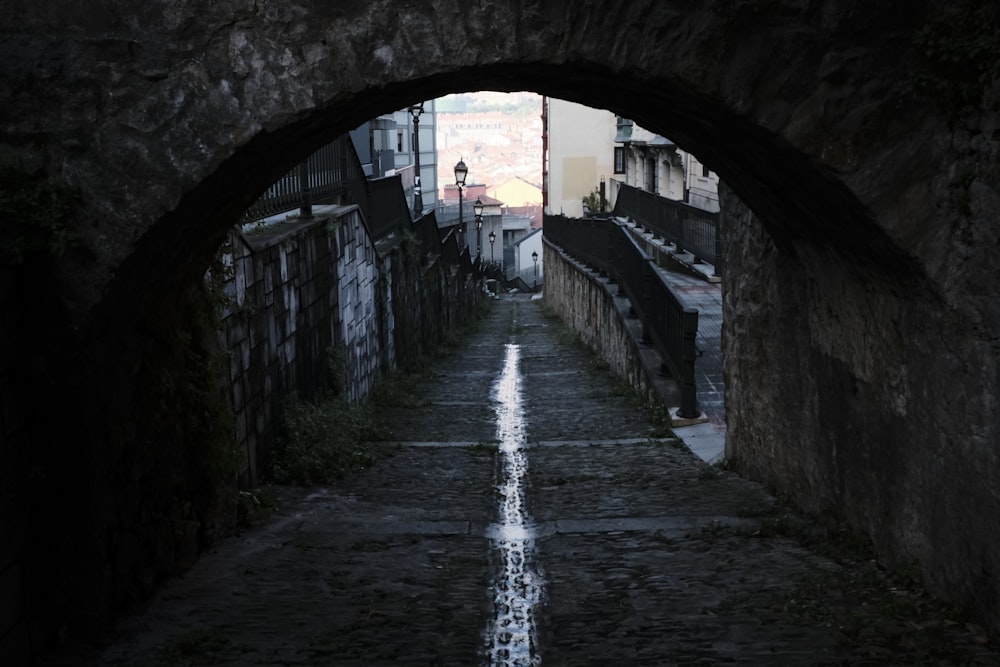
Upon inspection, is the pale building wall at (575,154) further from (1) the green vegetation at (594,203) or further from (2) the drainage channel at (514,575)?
(2) the drainage channel at (514,575)

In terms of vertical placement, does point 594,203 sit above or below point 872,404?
above

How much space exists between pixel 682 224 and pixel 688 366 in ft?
34.5

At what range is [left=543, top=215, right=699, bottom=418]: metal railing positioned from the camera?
965 cm

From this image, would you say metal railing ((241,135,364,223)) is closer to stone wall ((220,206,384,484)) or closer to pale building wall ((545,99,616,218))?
stone wall ((220,206,384,484))

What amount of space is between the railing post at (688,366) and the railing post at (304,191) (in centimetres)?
385

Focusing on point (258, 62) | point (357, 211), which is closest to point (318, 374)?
point (357, 211)

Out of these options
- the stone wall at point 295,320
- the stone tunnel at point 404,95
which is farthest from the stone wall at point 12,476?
the stone wall at point 295,320

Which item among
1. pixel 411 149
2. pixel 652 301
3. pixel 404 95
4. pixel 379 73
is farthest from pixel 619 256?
pixel 411 149

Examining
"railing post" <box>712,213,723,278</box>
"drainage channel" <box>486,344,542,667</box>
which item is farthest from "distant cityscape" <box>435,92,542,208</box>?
"drainage channel" <box>486,344,542,667</box>

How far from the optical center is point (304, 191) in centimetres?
1031

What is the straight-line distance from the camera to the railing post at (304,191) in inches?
407

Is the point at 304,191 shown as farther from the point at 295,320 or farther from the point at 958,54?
the point at 958,54

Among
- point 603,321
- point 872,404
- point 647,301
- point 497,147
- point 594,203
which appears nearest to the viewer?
point 872,404

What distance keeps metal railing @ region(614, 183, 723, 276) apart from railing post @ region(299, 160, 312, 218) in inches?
217
